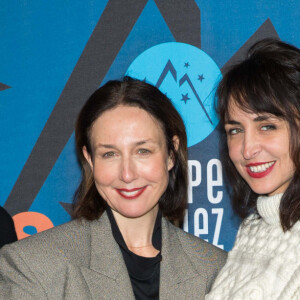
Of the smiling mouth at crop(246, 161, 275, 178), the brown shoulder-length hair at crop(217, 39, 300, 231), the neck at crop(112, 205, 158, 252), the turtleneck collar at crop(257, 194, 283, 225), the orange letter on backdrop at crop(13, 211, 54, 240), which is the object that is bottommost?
the orange letter on backdrop at crop(13, 211, 54, 240)

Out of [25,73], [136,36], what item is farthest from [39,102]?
[136,36]

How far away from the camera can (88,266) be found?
1.83 meters

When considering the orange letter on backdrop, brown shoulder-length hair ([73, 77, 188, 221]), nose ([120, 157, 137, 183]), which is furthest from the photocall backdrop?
nose ([120, 157, 137, 183])

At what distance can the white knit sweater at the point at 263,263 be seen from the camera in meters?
1.64

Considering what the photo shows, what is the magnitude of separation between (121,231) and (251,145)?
68cm

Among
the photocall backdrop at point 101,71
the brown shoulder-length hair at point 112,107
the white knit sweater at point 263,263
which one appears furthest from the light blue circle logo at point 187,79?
the white knit sweater at point 263,263

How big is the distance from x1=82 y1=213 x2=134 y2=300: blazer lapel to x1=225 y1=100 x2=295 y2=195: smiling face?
63cm

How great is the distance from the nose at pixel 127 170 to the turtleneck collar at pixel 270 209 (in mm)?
541

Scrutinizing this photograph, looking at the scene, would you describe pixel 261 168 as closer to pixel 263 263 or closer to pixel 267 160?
pixel 267 160

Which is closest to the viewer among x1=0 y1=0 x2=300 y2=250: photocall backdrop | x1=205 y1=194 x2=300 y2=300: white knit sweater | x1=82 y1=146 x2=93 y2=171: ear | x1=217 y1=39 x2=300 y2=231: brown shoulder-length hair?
x1=205 y1=194 x2=300 y2=300: white knit sweater

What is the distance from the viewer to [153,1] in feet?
8.73

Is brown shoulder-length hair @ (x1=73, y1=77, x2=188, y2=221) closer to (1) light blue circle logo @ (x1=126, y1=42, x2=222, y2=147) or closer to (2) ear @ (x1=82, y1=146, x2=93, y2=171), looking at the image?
(2) ear @ (x1=82, y1=146, x2=93, y2=171)

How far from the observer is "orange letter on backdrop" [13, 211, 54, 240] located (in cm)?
262

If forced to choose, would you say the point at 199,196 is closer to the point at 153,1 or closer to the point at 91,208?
the point at 91,208
